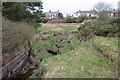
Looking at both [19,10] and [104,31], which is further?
[19,10]

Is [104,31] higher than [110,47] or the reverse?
higher

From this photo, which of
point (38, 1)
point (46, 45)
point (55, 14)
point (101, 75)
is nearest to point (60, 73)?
point (101, 75)

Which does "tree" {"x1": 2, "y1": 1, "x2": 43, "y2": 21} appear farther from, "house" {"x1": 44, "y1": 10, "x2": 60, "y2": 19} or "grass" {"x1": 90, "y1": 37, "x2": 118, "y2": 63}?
"house" {"x1": 44, "y1": 10, "x2": 60, "y2": 19}

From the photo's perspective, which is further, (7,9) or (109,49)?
(7,9)

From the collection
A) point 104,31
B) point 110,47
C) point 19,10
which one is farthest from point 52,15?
point 110,47

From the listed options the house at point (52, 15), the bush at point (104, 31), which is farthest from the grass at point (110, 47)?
the house at point (52, 15)

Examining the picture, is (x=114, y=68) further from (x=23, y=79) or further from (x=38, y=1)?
(x=38, y=1)

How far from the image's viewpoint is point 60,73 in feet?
13.4

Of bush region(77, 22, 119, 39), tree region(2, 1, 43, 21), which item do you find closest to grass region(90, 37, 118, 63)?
bush region(77, 22, 119, 39)

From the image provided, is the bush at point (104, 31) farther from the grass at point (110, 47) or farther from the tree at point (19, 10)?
the tree at point (19, 10)

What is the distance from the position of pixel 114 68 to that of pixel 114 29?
17.0ft

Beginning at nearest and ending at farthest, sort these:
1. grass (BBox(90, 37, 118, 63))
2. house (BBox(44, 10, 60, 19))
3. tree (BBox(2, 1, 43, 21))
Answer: grass (BBox(90, 37, 118, 63)), tree (BBox(2, 1, 43, 21)), house (BBox(44, 10, 60, 19))

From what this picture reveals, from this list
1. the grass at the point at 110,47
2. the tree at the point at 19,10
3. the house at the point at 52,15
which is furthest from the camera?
the house at the point at 52,15

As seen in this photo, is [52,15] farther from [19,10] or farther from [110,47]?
[110,47]
